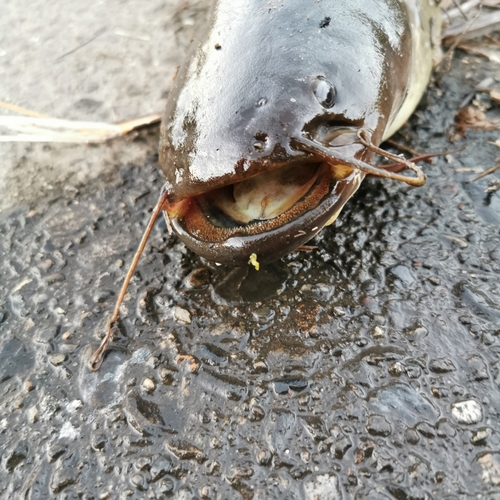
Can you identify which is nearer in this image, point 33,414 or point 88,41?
point 33,414

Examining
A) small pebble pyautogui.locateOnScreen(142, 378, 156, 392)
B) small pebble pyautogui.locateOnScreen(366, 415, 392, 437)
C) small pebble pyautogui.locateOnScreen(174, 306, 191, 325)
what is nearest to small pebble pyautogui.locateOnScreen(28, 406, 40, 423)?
small pebble pyautogui.locateOnScreen(142, 378, 156, 392)

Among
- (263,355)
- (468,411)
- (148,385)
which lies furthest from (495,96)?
(148,385)

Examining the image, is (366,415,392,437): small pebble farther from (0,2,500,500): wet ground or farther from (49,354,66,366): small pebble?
(49,354,66,366): small pebble

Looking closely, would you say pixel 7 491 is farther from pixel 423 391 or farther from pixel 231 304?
pixel 423 391

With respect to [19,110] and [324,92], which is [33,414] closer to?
[324,92]

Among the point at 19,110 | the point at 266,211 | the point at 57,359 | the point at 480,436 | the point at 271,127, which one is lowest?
the point at 480,436

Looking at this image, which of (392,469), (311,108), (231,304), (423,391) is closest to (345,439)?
(392,469)

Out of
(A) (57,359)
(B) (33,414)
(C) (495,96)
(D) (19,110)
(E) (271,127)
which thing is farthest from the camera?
(D) (19,110)
